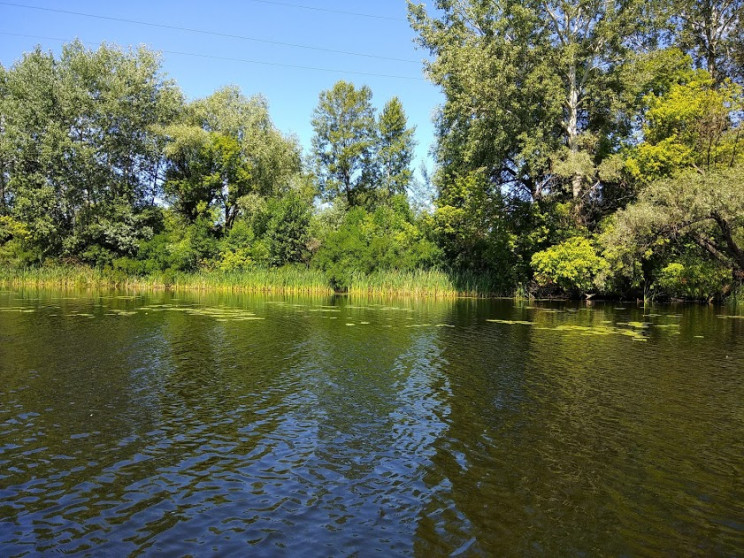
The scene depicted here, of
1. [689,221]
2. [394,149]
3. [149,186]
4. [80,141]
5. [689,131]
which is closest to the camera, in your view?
[689,221]

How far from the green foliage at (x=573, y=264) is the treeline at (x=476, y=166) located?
0.13 meters

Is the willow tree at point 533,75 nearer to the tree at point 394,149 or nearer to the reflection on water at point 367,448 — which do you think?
the reflection on water at point 367,448

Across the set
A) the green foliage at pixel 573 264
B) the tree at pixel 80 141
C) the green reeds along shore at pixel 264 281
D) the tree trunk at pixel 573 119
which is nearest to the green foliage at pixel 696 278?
the green foliage at pixel 573 264

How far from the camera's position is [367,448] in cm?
761

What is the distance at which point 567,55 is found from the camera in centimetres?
3133

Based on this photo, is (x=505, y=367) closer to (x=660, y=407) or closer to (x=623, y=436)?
(x=660, y=407)

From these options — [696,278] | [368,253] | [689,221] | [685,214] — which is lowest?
[696,278]

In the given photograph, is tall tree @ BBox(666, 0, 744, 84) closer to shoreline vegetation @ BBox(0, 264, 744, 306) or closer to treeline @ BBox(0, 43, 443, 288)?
shoreline vegetation @ BBox(0, 264, 744, 306)

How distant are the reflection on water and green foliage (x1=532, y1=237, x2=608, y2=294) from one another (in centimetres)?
1578

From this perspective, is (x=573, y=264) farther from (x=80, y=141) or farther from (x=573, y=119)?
(x=80, y=141)

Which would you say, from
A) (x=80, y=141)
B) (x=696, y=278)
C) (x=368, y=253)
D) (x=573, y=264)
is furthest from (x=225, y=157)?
(x=696, y=278)

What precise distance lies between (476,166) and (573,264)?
975 centimetres

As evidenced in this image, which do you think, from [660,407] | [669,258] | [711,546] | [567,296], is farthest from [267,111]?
[711,546]

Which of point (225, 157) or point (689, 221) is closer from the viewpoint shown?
point (689, 221)
